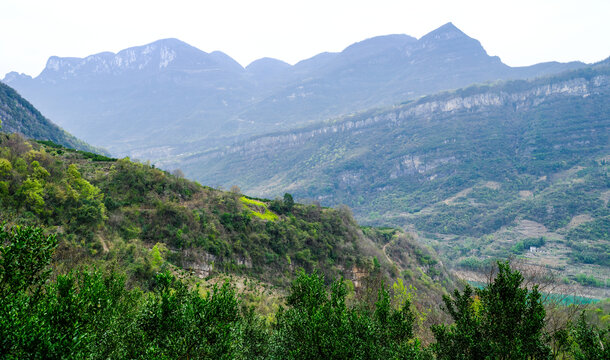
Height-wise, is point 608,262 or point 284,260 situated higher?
point 284,260

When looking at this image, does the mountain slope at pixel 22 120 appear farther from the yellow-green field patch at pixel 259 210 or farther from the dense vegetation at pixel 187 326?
the dense vegetation at pixel 187 326

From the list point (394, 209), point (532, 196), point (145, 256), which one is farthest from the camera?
point (394, 209)

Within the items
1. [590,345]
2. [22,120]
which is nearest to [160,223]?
[590,345]

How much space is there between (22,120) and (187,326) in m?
114

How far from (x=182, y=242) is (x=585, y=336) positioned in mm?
33431

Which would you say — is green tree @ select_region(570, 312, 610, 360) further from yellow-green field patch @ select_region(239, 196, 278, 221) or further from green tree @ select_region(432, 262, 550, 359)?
yellow-green field patch @ select_region(239, 196, 278, 221)

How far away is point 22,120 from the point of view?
89250 mm

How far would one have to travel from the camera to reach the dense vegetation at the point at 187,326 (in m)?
8.32

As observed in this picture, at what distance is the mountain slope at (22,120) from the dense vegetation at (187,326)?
96959 millimetres

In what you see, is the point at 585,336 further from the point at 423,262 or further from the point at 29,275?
the point at 423,262

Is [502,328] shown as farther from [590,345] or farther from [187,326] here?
[187,326]

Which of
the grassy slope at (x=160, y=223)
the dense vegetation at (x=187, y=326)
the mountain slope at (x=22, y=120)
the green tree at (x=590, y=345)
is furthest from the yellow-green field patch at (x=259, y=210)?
the mountain slope at (x=22, y=120)

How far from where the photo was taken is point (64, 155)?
1607 inches

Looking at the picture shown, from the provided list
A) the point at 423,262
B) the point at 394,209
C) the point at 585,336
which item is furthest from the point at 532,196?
the point at 585,336
